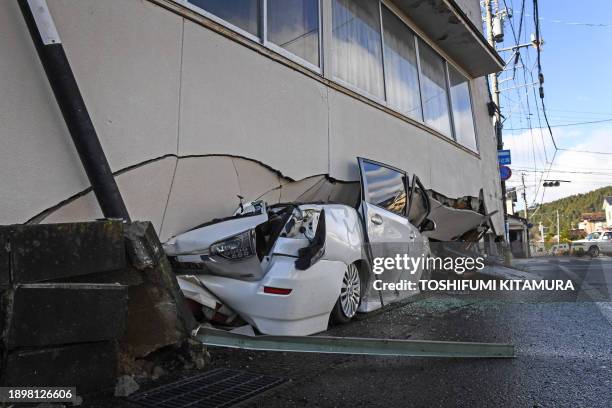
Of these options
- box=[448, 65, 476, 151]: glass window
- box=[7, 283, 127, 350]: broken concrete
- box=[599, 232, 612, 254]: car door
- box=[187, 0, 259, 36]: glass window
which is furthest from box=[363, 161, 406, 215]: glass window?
box=[599, 232, 612, 254]: car door

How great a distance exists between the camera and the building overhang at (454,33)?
9.10 m

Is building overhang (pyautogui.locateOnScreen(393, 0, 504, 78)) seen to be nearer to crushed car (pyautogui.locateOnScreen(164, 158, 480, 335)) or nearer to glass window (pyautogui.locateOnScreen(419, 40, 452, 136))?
glass window (pyautogui.locateOnScreen(419, 40, 452, 136))

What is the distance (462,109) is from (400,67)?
3857mm

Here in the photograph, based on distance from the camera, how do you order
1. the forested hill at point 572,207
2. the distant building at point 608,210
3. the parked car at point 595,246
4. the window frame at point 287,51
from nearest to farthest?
the window frame at point 287,51 → the parked car at point 595,246 → the distant building at point 608,210 → the forested hill at point 572,207

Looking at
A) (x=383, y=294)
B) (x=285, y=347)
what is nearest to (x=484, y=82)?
(x=383, y=294)

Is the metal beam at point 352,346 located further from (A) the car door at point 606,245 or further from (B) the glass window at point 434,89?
(A) the car door at point 606,245

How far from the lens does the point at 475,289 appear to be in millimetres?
→ 6477

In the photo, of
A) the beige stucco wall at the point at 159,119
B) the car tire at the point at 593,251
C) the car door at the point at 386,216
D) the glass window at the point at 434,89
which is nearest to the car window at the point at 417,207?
the car door at the point at 386,216

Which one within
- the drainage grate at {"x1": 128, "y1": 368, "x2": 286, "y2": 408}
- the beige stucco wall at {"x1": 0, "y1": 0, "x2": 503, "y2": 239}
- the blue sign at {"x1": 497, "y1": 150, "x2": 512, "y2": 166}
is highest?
the blue sign at {"x1": 497, "y1": 150, "x2": 512, "y2": 166}

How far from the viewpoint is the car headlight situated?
128 inches

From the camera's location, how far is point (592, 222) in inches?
3396

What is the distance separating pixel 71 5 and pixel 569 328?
549cm

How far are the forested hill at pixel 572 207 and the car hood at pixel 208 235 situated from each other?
95922mm

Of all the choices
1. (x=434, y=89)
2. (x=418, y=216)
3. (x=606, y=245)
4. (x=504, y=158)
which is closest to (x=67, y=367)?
(x=418, y=216)
